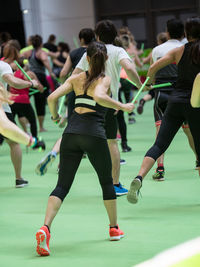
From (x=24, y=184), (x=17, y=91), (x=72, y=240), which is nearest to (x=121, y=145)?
(x=17, y=91)

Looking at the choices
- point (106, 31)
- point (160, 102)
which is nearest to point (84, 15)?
point (160, 102)

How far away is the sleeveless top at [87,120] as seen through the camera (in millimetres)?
4004

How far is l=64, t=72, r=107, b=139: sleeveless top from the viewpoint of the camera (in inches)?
158

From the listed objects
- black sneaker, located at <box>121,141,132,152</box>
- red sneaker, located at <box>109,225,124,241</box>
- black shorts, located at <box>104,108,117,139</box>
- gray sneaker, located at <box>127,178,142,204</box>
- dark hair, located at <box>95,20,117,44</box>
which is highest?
dark hair, located at <box>95,20,117,44</box>

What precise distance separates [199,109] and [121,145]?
3452 mm

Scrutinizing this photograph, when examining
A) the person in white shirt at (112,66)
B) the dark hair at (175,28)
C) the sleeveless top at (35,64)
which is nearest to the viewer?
the person in white shirt at (112,66)

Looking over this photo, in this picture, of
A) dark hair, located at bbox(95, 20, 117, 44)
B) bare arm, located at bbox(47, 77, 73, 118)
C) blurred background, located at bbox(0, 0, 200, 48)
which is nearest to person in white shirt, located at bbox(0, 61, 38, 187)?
dark hair, located at bbox(95, 20, 117, 44)

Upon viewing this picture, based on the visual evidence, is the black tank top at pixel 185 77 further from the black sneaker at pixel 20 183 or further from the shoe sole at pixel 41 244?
the black sneaker at pixel 20 183

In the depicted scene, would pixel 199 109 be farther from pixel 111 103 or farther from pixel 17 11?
pixel 17 11

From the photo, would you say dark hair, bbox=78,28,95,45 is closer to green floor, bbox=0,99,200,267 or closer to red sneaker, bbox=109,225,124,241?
green floor, bbox=0,99,200,267

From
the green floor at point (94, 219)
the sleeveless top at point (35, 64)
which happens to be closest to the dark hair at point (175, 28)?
the green floor at point (94, 219)

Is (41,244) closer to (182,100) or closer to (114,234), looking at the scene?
(114,234)

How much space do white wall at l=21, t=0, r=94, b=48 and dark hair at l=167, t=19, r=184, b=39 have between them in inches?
559

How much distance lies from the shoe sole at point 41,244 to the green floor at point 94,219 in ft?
0.19
